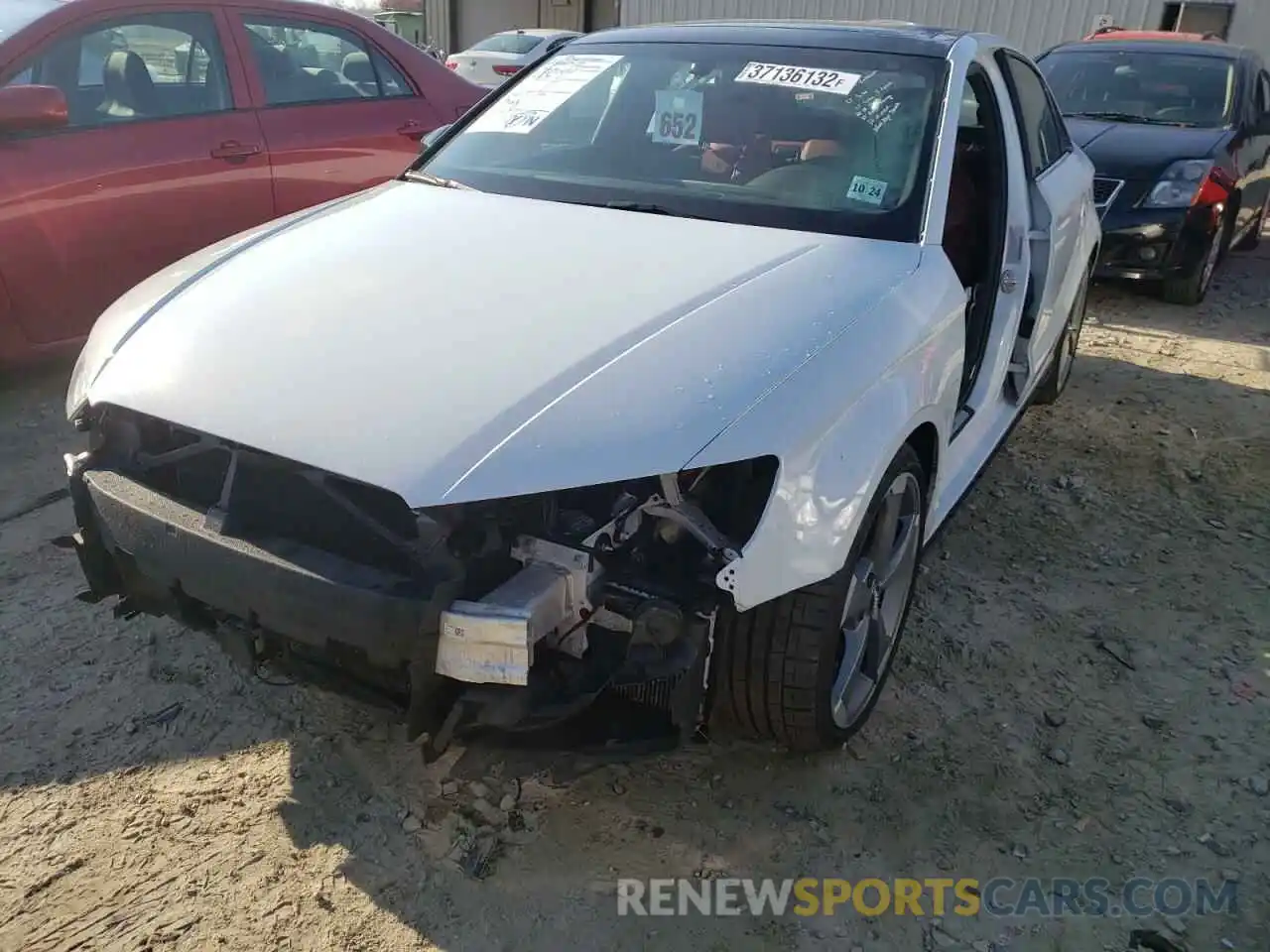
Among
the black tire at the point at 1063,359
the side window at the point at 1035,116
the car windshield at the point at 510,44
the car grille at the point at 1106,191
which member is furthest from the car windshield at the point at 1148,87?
the car windshield at the point at 510,44

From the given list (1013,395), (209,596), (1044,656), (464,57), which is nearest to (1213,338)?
(1013,395)

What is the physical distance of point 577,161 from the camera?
2.99 meters

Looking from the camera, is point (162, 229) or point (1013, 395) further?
point (162, 229)

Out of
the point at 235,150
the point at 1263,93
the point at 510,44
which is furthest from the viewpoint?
the point at 510,44

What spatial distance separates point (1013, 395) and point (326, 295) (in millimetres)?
2366

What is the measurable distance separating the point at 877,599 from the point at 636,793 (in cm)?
74

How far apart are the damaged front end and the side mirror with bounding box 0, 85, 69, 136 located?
2.42m

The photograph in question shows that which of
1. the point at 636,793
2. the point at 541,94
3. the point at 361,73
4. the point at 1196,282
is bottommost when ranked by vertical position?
the point at 636,793

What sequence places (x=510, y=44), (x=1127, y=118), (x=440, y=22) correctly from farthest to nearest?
(x=440, y=22) → (x=510, y=44) → (x=1127, y=118)

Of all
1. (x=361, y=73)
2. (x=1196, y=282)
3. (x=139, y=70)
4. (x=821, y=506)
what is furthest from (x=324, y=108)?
(x=1196, y=282)

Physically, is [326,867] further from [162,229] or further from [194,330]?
[162,229]

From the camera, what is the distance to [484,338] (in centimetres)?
208

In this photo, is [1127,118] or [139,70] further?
[1127,118]

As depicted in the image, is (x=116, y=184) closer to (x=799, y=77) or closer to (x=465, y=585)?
(x=799, y=77)
